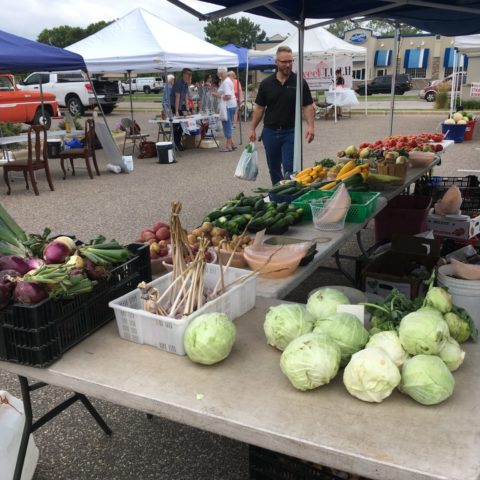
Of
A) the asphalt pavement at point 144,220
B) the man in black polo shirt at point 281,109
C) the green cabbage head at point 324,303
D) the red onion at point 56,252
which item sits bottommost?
the asphalt pavement at point 144,220

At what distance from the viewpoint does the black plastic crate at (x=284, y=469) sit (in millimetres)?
1947

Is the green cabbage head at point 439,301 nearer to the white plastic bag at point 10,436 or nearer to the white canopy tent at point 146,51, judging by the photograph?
the white plastic bag at point 10,436

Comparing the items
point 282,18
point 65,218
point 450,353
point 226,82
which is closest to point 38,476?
point 450,353

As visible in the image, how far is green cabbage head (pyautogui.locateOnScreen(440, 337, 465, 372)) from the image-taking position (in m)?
1.60

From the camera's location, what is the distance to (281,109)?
623cm

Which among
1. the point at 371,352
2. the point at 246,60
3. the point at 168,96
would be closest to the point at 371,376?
the point at 371,352

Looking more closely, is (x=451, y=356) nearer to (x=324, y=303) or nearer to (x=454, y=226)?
(x=324, y=303)

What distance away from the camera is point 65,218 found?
741 centimetres

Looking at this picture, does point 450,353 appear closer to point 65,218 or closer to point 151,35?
point 65,218

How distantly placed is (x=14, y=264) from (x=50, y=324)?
0.32 meters

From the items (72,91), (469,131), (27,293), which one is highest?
(72,91)

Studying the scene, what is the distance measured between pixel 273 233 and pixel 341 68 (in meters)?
18.1

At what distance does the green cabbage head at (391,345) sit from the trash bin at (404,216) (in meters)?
3.63

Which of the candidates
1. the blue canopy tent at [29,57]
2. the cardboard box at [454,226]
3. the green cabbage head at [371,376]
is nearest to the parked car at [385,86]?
the blue canopy tent at [29,57]
